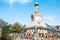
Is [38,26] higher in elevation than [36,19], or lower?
lower

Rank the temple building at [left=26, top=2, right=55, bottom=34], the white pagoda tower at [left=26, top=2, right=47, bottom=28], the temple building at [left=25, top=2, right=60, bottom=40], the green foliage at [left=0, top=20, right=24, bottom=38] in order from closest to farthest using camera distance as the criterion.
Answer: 1. the temple building at [left=25, top=2, right=60, bottom=40]
2. the temple building at [left=26, top=2, right=55, bottom=34]
3. the white pagoda tower at [left=26, top=2, right=47, bottom=28]
4. the green foliage at [left=0, top=20, right=24, bottom=38]

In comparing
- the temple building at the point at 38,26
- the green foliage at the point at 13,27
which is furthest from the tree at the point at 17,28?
the temple building at the point at 38,26

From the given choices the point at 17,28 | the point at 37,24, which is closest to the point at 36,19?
the point at 37,24

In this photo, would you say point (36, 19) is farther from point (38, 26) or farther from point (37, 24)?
point (38, 26)

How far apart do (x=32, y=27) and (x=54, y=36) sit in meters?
6.03

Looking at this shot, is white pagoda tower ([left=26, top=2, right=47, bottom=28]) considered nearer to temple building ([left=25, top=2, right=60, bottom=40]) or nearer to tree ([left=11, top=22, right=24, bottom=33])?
temple building ([left=25, top=2, right=60, bottom=40])

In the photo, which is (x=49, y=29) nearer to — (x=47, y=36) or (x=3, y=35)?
(x=47, y=36)

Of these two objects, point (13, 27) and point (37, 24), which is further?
point (13, 27)

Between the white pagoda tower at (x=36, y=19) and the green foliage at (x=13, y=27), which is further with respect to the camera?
the green foliage at (x=13, y=27)

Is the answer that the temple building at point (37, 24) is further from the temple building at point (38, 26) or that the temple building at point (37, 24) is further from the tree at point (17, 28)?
the tree at point (17, 28)

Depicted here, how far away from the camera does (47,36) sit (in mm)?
40938

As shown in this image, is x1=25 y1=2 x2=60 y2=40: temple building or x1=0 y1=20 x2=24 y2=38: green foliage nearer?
x1=25 y1=2 x2=60 y2=40: temple building

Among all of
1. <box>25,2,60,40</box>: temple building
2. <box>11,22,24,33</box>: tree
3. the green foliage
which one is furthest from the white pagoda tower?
<box>11,22,24,33</box>: tree

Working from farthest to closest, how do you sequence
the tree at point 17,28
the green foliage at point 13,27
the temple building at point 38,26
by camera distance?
the tree at point 17,28 → the green foliage at point 13,27 → the temple building at point 38,26
